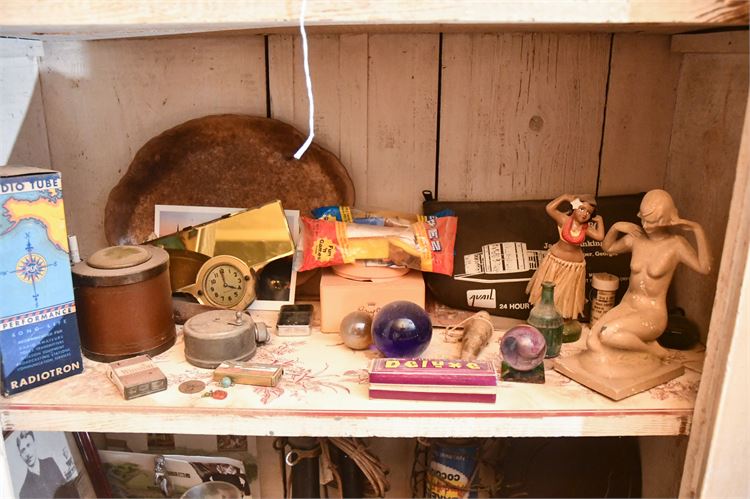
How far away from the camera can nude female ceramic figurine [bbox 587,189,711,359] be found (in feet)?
2.49

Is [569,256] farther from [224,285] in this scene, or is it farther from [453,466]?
[224,285]

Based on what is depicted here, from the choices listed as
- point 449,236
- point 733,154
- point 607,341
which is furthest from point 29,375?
point 733,154

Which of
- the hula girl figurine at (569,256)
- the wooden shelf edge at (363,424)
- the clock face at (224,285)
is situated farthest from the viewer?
the clock face at (224,285)

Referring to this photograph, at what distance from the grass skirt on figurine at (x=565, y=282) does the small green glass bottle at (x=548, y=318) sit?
23mm

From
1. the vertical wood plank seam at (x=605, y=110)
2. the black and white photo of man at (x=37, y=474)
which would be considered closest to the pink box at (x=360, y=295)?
the vertical wood plank seam at (x=605, y=110)

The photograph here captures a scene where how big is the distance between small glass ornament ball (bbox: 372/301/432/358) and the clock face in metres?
0.24

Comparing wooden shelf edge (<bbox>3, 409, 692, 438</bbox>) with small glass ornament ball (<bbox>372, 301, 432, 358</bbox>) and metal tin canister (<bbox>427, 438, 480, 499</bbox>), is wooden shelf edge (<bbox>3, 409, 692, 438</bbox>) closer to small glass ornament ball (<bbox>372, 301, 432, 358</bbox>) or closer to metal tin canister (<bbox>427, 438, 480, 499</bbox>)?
small glass ornament ball (<bbox>372, 301, 432, 358</bbox>)

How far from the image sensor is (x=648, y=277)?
784 millimetres

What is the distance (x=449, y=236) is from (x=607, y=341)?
29 cm

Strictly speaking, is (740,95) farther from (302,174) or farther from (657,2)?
(302,174)

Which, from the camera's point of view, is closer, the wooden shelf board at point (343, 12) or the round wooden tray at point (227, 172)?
the wooden shelf board at point (343, 12)

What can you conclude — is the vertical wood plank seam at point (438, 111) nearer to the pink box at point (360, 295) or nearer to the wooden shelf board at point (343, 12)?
the pink box at point (360, 295)

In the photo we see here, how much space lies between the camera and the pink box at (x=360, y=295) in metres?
0.91

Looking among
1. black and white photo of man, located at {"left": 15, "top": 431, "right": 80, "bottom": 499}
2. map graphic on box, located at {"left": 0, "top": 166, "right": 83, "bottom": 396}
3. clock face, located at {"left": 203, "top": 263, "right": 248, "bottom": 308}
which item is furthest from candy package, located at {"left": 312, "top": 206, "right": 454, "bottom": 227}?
black and white photo of man, located at {"left": 15, "top": 431, "right": 80, "bottom": 499}
